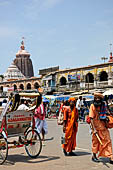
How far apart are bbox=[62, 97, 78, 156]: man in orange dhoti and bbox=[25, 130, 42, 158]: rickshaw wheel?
0.77 m

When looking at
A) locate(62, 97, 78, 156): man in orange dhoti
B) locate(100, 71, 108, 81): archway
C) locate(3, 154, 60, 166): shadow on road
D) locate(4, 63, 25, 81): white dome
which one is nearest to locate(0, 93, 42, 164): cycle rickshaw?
locate(3, 154, 60, 166): shadow on road

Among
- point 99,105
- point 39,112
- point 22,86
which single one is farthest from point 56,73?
point 99,105

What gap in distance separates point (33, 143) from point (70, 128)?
1.04 meters

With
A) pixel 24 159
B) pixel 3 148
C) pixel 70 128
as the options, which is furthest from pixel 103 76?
pixel 3 148

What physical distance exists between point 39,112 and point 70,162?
3738mm

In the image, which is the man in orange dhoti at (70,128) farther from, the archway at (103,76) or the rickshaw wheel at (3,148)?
the archway at (103,76)

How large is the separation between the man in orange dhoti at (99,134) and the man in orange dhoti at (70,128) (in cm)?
91

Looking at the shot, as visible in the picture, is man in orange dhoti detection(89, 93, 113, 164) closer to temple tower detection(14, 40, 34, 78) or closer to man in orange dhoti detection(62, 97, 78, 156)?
man in orange dhoti detection(62, 97, 78, 156)

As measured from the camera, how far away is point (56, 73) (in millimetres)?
50531

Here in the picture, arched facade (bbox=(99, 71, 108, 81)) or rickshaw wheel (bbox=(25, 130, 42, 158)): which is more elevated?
arched facade (bbox=(99, 71, 108, 81))

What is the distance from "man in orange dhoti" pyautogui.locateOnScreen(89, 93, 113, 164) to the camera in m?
Answer: 6.70

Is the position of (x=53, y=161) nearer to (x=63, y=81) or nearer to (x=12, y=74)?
(x=63, y=81)

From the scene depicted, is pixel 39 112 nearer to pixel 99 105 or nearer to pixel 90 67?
pixel 99 105

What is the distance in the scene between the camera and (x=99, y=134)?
6844mm
